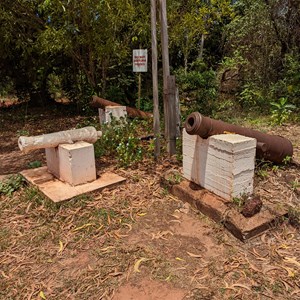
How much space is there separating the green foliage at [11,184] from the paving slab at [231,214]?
6.64ft

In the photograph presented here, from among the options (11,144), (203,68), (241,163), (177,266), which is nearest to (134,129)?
(11,144)

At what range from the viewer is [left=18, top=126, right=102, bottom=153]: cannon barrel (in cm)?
331

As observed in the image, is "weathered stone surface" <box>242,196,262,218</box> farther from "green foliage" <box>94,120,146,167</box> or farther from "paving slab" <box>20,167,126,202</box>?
"green foliage" <box>94,120,146,167</box>

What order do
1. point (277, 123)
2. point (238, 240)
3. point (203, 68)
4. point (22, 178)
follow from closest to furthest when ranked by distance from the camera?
1. point (238, 240)
2. point (22, 178)
3. point (277, 123)
4. point (203, 68)

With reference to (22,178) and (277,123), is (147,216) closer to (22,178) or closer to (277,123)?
(22,178)

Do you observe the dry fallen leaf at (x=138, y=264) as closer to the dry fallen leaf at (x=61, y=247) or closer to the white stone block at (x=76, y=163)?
the dry fallen leaf at (x=61, y=247)

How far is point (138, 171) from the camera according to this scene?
4.05 m

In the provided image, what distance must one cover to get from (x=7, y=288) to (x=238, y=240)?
5.79 ft

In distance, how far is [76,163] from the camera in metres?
3.41

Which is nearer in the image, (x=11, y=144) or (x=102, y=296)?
(x=102, y=296)

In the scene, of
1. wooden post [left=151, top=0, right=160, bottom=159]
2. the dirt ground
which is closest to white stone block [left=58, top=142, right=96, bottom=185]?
the dirt ground

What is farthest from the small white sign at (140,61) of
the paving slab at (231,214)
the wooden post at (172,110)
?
the paving slab at (231,214)

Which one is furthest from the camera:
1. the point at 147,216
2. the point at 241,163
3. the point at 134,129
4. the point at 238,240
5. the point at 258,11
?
the point at 258,11

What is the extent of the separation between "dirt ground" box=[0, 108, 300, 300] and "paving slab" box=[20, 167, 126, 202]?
83mm
